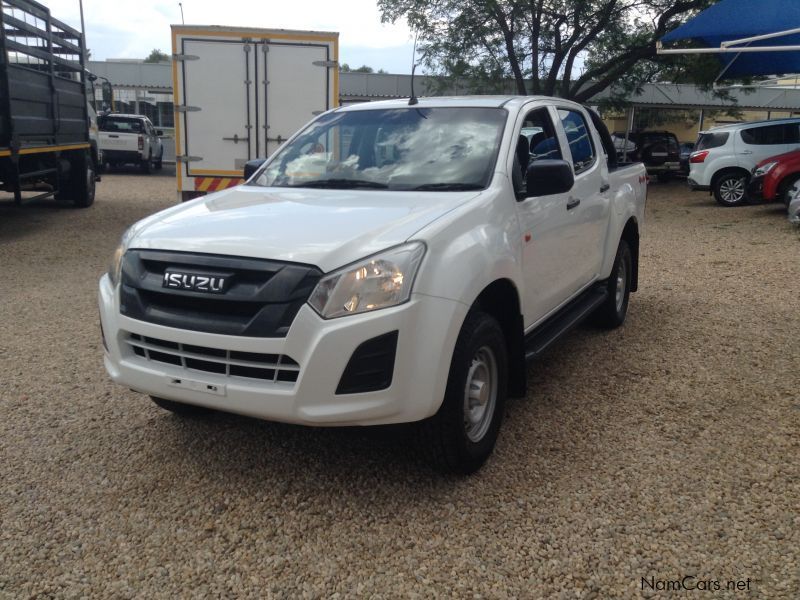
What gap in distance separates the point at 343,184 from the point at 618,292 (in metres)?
2.91

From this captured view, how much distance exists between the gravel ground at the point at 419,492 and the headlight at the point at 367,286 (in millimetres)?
879

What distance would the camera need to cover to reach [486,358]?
3438 millimetres

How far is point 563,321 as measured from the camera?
4559 mm

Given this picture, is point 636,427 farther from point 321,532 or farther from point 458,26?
point 458,26

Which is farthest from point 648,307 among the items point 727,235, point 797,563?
point 727,235

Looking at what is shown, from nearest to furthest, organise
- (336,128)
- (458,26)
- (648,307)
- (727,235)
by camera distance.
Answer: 1. (336,128)
2. (648,307)
3. (727,235)
4. (458,26)

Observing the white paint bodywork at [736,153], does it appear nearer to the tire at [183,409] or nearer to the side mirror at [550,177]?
the side mirror at [550,177]

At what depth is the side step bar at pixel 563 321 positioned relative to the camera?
3.99m

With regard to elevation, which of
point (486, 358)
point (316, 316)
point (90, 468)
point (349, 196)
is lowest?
point (90, 468)

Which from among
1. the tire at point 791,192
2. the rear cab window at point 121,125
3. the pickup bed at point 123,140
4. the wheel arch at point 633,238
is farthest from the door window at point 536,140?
the rear cab window at point 121,125

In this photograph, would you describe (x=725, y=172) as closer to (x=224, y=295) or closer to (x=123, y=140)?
(x=224, y=295)

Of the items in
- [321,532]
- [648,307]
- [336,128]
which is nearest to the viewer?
[321,532]

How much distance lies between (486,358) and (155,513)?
1.63 metres

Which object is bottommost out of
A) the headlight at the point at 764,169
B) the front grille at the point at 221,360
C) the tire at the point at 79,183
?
the tire at the point at 79,183
